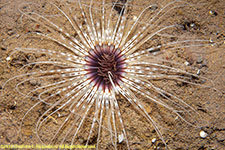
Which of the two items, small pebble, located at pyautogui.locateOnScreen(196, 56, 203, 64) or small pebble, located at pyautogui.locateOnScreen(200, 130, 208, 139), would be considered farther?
small pebble, located at pyautogui.locateOnScreen(196, 56, 203, 64)

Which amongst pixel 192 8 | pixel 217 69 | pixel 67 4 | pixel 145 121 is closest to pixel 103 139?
pixel 145 121

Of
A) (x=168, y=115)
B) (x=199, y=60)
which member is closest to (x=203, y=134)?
(x=168, y=115)

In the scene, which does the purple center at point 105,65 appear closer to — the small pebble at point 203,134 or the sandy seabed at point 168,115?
the sandy seabed at point 168,115

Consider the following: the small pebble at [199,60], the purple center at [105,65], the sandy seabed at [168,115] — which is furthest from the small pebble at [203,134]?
the purple center at [105,65]

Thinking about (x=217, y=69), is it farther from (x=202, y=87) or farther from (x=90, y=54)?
(x=90, y=54)

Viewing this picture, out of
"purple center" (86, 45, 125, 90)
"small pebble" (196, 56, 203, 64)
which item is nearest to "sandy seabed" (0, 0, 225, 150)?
"small pebble" (196, 56, 203, 64)

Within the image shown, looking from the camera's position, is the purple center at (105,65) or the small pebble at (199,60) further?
the small pebble at (199,60)

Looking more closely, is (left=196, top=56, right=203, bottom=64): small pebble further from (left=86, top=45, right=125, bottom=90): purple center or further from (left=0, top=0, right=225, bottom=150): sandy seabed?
(left=86, top=45, right=125, bottom=90): purple center

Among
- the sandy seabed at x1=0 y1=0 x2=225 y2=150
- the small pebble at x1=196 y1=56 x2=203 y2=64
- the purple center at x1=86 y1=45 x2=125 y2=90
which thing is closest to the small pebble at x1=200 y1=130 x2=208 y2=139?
the sandy seabed at x1=0 y1=0 x2=225 y2=150

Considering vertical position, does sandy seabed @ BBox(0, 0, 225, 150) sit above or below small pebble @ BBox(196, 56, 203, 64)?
below
